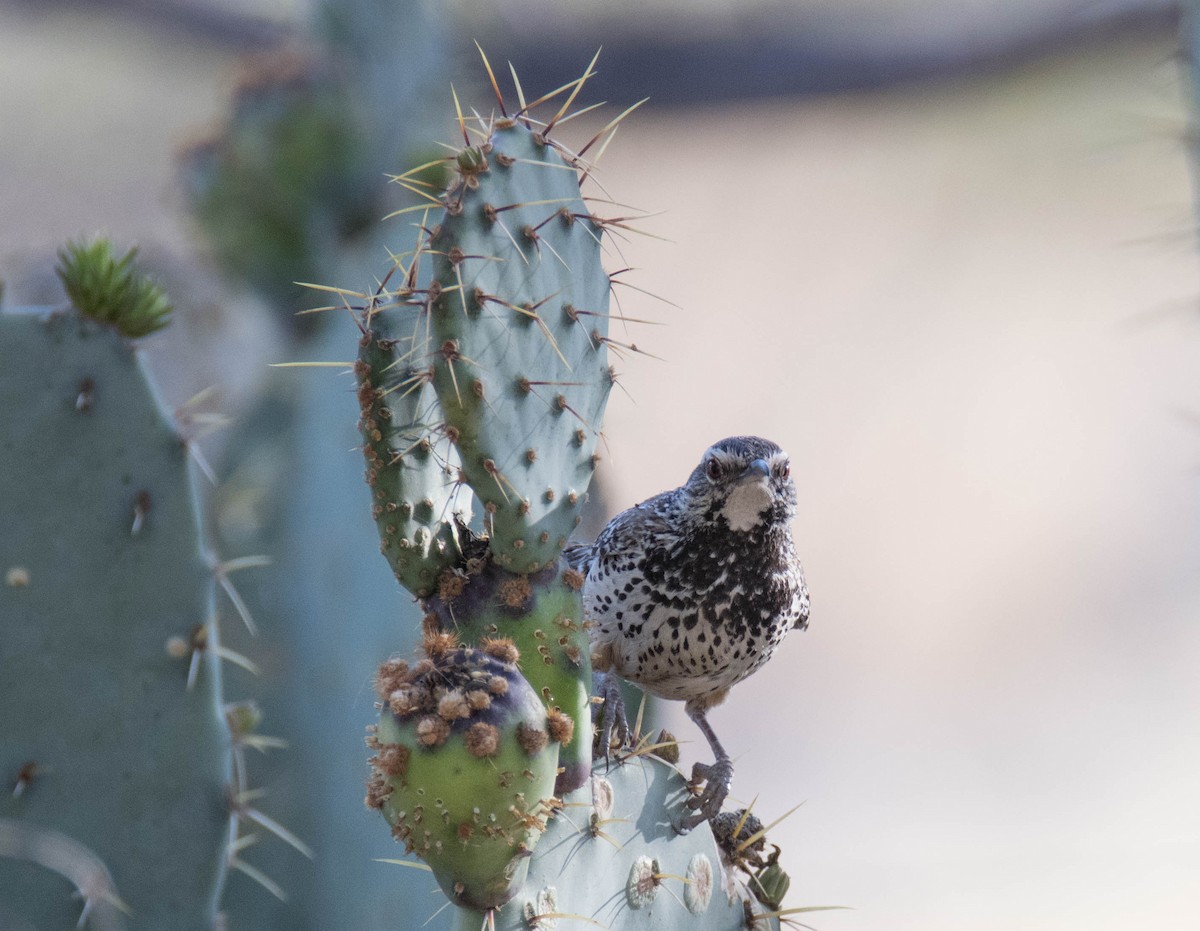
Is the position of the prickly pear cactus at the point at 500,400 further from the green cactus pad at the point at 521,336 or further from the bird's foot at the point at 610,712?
the bird's foot at the point at 610,712

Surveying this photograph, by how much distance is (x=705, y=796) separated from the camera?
103 cm

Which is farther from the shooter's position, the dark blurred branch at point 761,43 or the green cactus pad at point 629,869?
the dark blurred branch at point 761,43

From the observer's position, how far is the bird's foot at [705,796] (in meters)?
1.03

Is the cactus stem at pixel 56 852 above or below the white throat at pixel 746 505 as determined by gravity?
below

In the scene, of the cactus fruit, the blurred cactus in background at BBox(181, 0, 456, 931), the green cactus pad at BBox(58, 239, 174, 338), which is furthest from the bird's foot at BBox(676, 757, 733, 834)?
the blurred cactus in background at BBox(181, 0, 456, 931)

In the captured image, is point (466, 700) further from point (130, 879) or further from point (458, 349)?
point (130, 879)

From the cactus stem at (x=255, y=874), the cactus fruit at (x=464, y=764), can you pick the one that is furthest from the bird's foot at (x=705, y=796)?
the cactus stem at (x=255, y=874)

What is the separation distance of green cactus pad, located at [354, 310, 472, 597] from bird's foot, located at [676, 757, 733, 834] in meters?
0.27

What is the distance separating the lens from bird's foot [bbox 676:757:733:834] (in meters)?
1.03

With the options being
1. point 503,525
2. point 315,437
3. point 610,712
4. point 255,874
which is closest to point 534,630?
point 503,525

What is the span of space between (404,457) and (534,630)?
15 cm

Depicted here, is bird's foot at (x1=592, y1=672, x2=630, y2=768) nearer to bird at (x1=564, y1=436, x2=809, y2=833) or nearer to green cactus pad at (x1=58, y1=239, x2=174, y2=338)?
bird at (x1=564, y1=436, x2=809, y2=833)

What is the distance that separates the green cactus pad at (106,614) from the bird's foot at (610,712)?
0.34m

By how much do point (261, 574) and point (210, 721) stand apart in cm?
137
